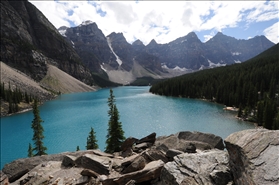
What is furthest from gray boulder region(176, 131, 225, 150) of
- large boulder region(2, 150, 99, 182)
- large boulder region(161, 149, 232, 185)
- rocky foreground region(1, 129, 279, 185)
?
large boulder region(2, 150, 99, 182)

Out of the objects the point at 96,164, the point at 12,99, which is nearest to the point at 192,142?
the point at 96,164

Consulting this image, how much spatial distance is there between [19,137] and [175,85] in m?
122

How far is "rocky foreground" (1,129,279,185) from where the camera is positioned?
7695 millimetres

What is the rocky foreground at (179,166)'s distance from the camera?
25.2ft

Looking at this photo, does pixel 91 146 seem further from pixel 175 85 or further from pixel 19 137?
pixel 175 85

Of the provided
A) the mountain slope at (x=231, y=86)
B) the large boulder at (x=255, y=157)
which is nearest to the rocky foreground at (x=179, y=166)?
the large boulder at (x=255, y=157)

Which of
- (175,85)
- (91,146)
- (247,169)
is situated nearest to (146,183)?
(247,169)

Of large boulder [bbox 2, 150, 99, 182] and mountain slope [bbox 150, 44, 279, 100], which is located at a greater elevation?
mountain slope [bbox 150, 44, 279, 100]

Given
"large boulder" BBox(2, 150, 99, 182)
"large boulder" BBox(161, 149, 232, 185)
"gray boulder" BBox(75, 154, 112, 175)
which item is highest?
"large boulder" BBox(161, 149, 232, 185)

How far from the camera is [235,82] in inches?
4560

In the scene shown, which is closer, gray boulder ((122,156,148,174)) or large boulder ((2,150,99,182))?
gray boulder ((122,156,148,174))

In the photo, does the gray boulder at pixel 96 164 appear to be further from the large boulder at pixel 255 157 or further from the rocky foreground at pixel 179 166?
the large boulder at pixel 255 157

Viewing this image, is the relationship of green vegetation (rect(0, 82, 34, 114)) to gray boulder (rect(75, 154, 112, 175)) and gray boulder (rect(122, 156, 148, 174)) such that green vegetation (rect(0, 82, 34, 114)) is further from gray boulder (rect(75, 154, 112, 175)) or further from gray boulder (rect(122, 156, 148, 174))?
gray boulder (rect(122, 156, 148, 174))

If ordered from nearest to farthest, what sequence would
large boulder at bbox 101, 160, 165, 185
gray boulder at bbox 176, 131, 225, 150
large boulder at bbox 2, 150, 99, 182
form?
large boulder at bbox 101, 160, 165, 185 → gray boulder at bbox 176, 131, 225, 150 → large boulder at bbox 2, 150, 99, 182
